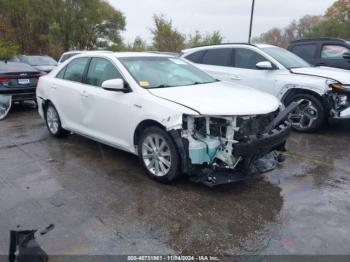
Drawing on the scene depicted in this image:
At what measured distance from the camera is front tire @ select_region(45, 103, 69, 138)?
655cm

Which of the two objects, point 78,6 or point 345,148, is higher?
point 78,6

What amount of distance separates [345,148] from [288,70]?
1871mm

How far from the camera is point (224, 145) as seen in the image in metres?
4.20

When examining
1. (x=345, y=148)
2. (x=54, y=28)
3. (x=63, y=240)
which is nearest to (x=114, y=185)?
(x=63, y=240)

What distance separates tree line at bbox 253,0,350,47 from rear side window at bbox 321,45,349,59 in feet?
72.1

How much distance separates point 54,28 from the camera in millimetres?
33469

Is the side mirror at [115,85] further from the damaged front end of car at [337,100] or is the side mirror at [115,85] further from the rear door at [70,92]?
the damaged front end of car at [337,100]

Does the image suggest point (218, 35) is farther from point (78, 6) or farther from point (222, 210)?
Answer: point (222, 210)

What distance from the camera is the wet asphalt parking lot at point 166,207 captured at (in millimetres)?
3381

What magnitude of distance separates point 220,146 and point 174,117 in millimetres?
614

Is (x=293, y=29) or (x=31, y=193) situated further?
(x=293, y=29)

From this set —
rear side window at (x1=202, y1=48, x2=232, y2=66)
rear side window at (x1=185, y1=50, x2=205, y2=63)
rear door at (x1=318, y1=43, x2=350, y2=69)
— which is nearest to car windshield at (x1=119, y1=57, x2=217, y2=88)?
rear side window at (x1=202, y1=48, x2=232, y2=66)

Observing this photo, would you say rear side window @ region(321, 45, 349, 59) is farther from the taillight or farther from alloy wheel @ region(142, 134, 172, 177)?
the taillight

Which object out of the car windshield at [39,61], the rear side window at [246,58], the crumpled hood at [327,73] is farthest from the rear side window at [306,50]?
the car windshield at [39,61]
